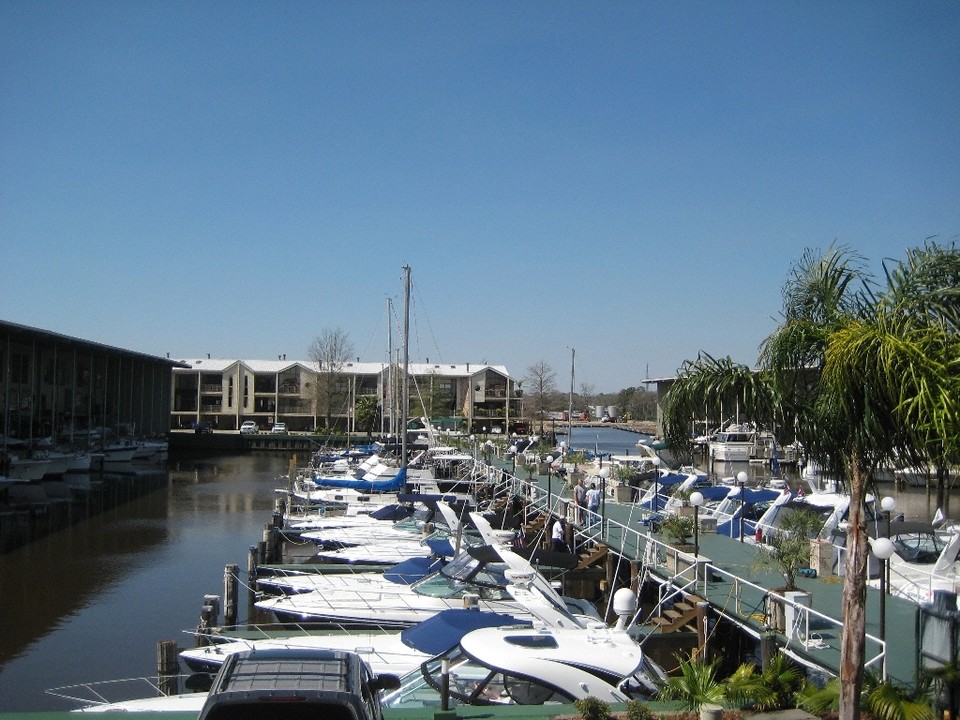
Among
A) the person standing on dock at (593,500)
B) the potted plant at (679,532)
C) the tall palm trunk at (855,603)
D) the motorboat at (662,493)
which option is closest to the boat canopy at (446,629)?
the tall palm trunk at (855,603)

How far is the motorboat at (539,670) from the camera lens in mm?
12242

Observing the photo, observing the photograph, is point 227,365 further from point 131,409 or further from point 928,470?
point 928,470

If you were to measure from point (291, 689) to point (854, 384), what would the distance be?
223 inches

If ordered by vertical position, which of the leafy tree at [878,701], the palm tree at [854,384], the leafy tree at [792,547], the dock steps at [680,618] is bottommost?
the dock steps at [680,618]

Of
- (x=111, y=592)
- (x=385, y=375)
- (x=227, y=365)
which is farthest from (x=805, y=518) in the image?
(x=227, y=365)

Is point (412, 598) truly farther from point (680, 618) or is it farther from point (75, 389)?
point (75, 389)

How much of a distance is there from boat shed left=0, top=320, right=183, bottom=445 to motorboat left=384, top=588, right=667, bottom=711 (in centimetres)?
4859

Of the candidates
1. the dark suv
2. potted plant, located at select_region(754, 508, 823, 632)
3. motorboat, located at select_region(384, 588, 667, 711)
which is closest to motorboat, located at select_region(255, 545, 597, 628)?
potted plant, located at select_region(754, 508, 823, 632)

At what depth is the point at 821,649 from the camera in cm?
1425

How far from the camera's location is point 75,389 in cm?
7262

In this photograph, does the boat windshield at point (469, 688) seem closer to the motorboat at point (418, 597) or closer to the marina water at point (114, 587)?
the motorboat at point (418, 597)

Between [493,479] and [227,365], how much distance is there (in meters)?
72.6

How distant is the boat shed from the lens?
62188 mm

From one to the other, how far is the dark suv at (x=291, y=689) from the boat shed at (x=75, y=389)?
52.2m
